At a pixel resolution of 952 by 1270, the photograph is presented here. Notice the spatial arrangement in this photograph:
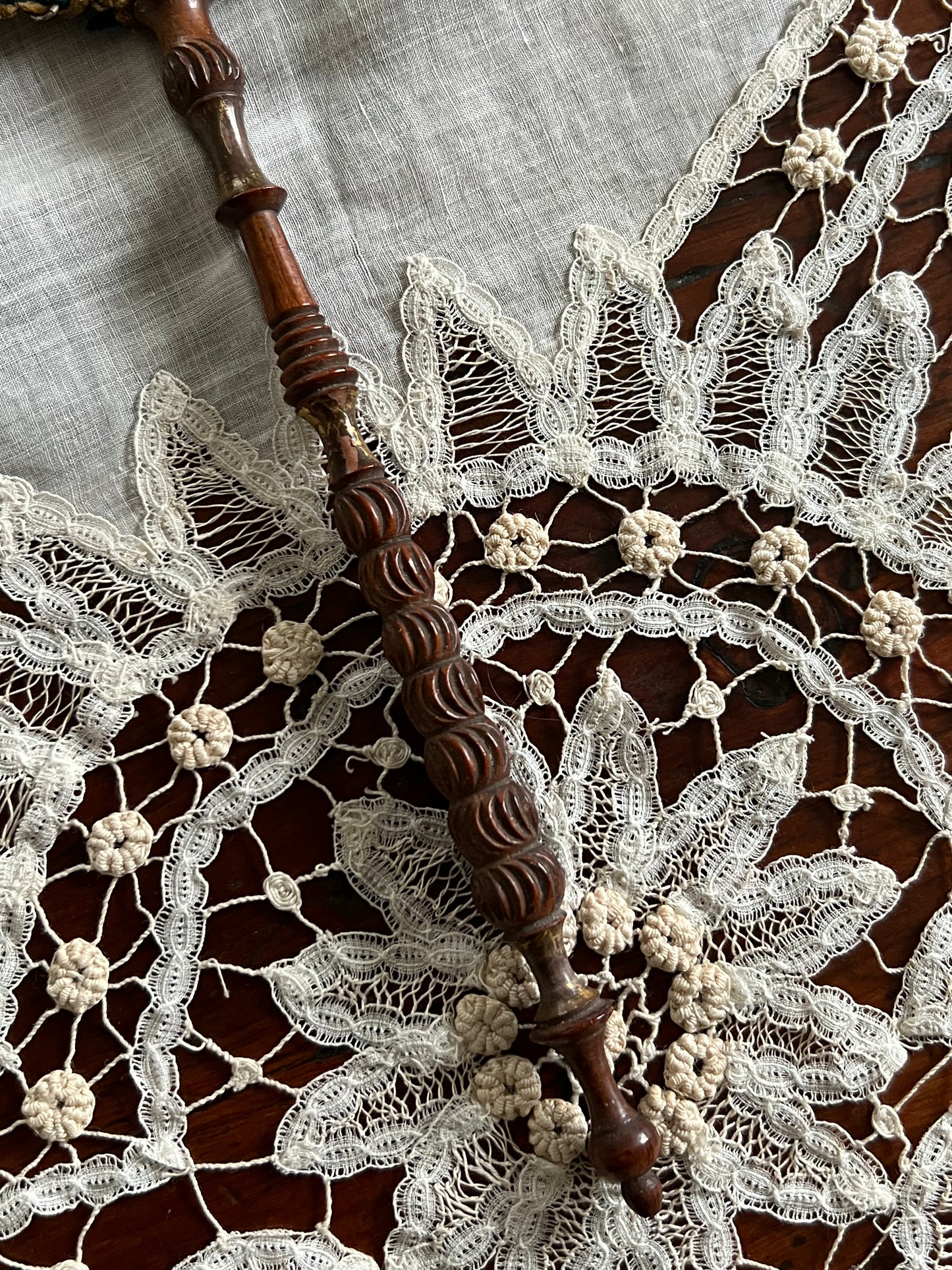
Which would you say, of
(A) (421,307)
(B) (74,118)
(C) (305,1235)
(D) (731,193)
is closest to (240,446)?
(A) (421,307)

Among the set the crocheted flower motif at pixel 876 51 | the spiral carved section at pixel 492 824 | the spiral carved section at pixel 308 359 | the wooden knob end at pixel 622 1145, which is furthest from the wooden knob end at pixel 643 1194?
the crocheted flower motif at pixel 876 51

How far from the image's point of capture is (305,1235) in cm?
72

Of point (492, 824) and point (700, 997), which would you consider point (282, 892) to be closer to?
point (492, 824)

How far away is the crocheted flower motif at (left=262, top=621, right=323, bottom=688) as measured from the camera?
78 cm

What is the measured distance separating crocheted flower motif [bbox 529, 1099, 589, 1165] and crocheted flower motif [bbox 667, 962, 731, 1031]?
0.10 meters

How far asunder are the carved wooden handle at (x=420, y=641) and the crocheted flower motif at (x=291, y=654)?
0.09 meters

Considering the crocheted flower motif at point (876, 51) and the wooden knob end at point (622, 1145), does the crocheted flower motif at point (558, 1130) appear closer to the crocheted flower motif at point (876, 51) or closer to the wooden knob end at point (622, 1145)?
the wooden knob end at point (622, 1145)

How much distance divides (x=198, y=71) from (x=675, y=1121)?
2.73 feet

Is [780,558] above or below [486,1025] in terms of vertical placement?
above

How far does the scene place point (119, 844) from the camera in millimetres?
761

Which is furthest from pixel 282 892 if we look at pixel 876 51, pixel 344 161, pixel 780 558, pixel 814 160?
pixel 876 51

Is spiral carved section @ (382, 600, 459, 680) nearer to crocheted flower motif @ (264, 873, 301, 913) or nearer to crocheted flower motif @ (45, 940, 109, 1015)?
crocheted flower motif @ (264, 873, 301, 913)

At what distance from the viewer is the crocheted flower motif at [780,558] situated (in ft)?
2.58

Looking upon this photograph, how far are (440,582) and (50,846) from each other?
13.7 inches
